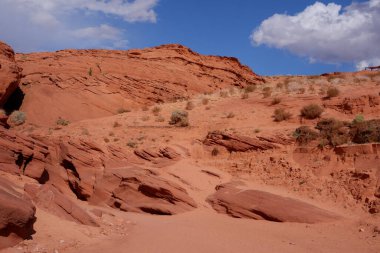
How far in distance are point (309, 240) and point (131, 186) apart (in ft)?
18.3

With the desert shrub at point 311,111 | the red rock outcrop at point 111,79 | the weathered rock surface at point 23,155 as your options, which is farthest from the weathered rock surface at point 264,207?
the red rock outcrop at point 111,79

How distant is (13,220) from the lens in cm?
642

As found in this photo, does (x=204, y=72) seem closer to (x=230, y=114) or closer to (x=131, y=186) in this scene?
(x=230, y=114)

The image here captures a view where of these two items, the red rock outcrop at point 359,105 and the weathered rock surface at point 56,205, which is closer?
the weathered rock surface at point 56,205

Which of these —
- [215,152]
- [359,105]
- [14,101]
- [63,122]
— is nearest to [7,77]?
[14,101]

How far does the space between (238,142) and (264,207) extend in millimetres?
4388

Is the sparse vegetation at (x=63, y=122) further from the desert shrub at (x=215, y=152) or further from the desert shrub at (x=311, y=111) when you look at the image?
the desert shrub at (x=311, y=111)

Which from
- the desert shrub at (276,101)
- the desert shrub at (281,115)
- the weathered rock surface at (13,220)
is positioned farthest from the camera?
the desert shrub at (276,101)

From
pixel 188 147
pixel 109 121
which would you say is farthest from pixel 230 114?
pixel 109 121

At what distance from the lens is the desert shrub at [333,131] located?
12.9m

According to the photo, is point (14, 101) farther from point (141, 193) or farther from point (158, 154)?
point (141, 193)

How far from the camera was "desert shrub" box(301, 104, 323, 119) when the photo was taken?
16.5 metres

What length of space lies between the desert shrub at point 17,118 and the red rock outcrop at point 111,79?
87cm

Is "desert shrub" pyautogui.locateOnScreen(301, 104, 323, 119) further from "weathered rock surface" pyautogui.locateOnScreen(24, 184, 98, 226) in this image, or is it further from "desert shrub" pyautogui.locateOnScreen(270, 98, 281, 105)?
"weathered rock surface" pyautogui.locateOnScreen(24, 184, 98, 226)
